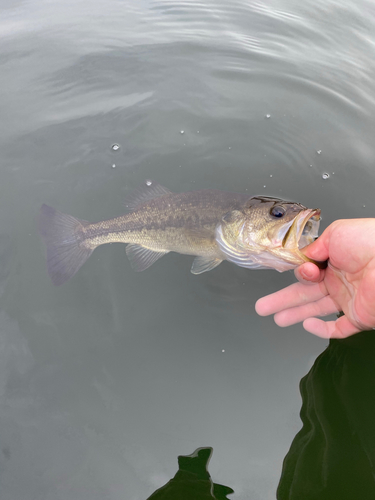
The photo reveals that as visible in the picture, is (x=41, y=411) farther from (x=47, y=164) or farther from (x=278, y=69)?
(x=278, y=69)

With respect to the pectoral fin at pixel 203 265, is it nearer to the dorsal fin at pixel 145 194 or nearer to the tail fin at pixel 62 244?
the dorsal fin at pixel 145 194

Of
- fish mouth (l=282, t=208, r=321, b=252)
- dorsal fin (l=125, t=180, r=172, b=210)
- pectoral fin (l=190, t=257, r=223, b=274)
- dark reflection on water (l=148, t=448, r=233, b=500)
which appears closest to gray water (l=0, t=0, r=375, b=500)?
dark reflection on water (l=148, t=448, r=233, b=500)

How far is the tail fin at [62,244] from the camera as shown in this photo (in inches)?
134

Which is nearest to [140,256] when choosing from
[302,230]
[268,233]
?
[268,233]

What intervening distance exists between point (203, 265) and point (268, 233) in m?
0.85

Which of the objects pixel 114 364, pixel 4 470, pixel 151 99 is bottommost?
pixel 4 470

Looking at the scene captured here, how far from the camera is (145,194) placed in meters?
3.69

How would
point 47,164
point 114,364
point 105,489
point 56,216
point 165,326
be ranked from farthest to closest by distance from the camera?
point 47,164, point 56,216, point 165,326, point 114,364, point 105,489

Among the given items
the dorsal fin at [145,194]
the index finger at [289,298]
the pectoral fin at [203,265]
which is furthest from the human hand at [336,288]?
the dorsal fin at [145,194]

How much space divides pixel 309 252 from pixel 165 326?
1578 mm

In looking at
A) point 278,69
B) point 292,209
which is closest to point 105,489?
point 292,209

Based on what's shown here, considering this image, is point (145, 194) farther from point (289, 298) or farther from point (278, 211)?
point (289, 298)

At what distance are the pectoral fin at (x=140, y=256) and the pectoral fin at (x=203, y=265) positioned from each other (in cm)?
44

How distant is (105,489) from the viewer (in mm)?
2490
